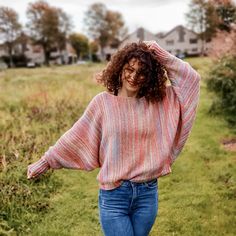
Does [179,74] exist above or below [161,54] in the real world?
below

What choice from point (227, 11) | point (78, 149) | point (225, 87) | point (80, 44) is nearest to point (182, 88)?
point (78, 149)

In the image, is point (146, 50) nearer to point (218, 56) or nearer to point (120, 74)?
point (120, 74)

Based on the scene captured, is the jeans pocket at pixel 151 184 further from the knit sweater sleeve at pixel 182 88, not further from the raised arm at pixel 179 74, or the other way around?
the raised arm at pixel 179 74

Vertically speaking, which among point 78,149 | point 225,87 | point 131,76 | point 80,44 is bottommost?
point 80,44

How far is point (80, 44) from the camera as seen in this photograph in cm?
8606

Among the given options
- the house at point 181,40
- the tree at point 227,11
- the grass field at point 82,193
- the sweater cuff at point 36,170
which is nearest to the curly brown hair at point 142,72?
the sweater cuff at point 36,170

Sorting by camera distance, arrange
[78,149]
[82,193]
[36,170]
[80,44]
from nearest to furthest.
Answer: [36,170] → [78,149] → [82,193] → [80,44]

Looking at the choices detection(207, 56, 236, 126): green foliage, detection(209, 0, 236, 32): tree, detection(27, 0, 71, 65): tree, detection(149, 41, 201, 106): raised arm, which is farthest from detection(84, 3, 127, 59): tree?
detection(149, 41, 201, 106): raised arm

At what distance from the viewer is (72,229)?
5969mm

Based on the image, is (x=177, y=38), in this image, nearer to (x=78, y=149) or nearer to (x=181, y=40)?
(x=181, y=40)

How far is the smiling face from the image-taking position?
3367mm

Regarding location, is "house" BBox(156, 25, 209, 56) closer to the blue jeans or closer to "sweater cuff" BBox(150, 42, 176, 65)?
"sweater cuff" BBox(150, 42, 176, 65)

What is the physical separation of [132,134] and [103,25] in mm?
79116

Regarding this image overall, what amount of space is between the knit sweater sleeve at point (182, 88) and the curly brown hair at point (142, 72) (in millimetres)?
64
